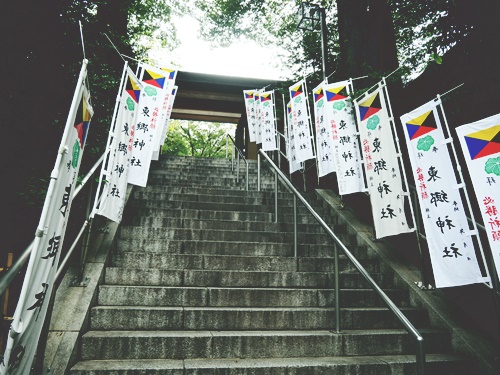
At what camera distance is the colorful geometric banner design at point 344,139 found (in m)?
6.12

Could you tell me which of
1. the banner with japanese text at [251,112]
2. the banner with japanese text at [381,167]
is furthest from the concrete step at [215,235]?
the banner with japanese text at [251,112]

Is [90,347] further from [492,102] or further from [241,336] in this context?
[492,102]

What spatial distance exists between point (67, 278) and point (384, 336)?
3903mm

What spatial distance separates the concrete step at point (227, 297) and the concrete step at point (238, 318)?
15cm

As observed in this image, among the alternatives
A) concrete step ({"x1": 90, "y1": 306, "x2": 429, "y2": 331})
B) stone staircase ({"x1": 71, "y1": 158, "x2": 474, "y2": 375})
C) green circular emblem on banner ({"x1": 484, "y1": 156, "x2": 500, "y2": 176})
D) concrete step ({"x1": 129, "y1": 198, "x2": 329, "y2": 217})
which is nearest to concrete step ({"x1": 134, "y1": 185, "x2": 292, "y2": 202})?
concrete step ({"x1": 129, "y1": 198, "x2": 329, "y2": 217})

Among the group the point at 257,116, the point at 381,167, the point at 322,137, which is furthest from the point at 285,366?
the point at 257,116

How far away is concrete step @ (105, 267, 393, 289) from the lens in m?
4.40

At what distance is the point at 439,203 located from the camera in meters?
4.15

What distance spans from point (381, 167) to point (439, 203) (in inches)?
52.1

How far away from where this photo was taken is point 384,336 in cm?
388

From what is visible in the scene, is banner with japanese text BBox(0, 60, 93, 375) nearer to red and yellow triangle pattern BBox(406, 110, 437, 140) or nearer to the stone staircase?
the stone staircase

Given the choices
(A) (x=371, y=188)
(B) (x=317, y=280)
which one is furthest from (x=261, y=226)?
(A) (x=371, y=188)

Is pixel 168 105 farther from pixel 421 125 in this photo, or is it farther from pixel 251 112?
pixel 421 125

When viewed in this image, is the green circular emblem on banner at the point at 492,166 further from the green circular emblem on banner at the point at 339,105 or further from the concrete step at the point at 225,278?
the green circular emblem on banner at the point at 339,105
